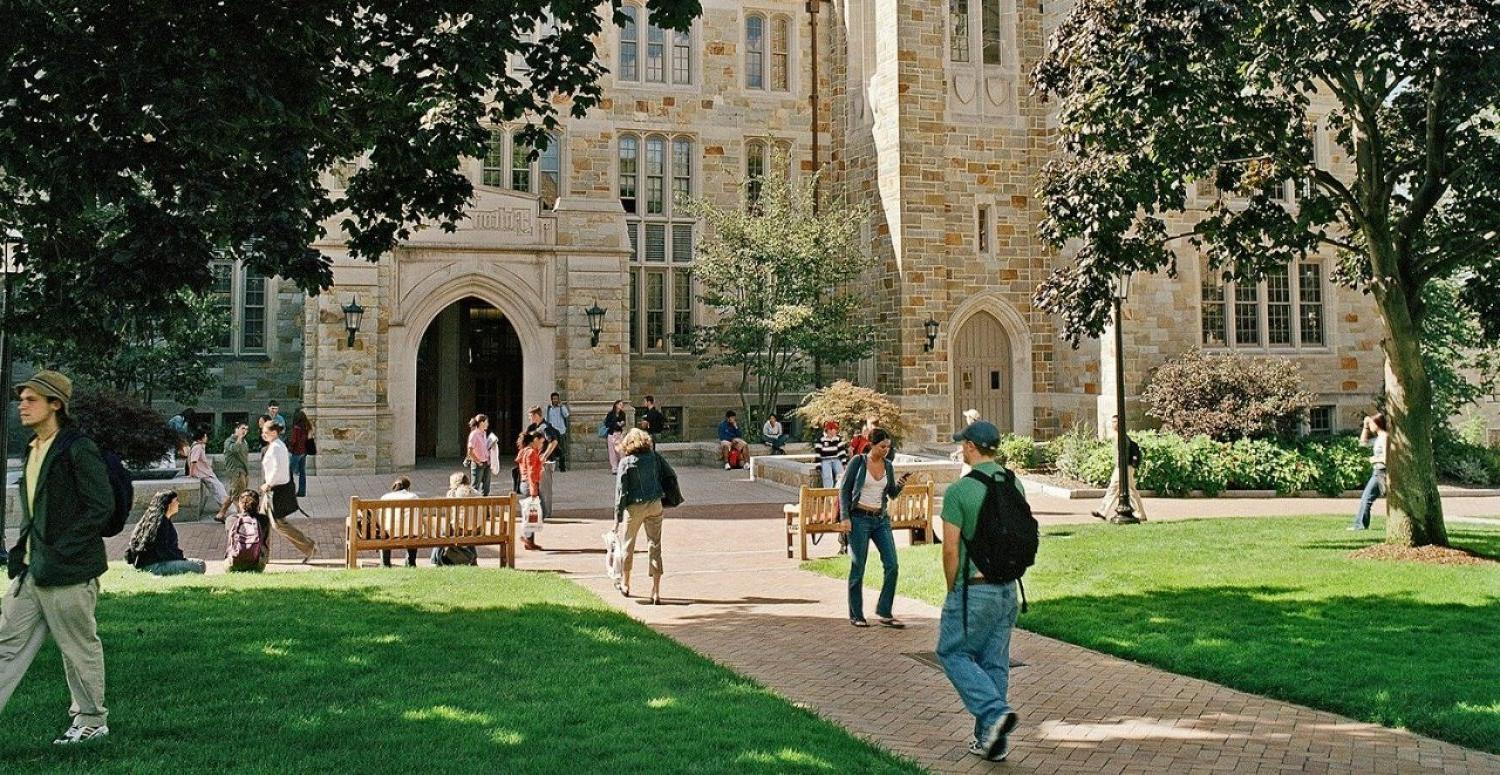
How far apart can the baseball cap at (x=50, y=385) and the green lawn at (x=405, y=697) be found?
69.1 inches

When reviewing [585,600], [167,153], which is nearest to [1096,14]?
[585,600]

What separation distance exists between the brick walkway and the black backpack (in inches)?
40.2

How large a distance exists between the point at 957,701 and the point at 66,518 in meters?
5.24

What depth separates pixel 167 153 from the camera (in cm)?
762

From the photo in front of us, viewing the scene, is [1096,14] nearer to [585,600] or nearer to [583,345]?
[585,600]

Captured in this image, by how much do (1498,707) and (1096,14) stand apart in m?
7.71

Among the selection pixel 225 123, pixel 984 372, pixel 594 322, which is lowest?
pixel 984 372

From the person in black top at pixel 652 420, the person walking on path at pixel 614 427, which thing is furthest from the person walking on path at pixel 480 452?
the person in black top at pixel 652 420

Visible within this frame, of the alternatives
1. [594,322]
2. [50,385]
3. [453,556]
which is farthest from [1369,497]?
[594,322]

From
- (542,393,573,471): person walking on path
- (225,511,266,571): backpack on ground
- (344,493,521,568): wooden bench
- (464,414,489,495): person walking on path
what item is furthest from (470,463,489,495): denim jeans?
(225,511,266,571): backpack on ground

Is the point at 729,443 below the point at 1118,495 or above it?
above

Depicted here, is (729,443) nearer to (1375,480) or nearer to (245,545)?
(1375,480)

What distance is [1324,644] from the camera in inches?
301

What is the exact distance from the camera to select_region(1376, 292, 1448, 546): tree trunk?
38.3 feet
